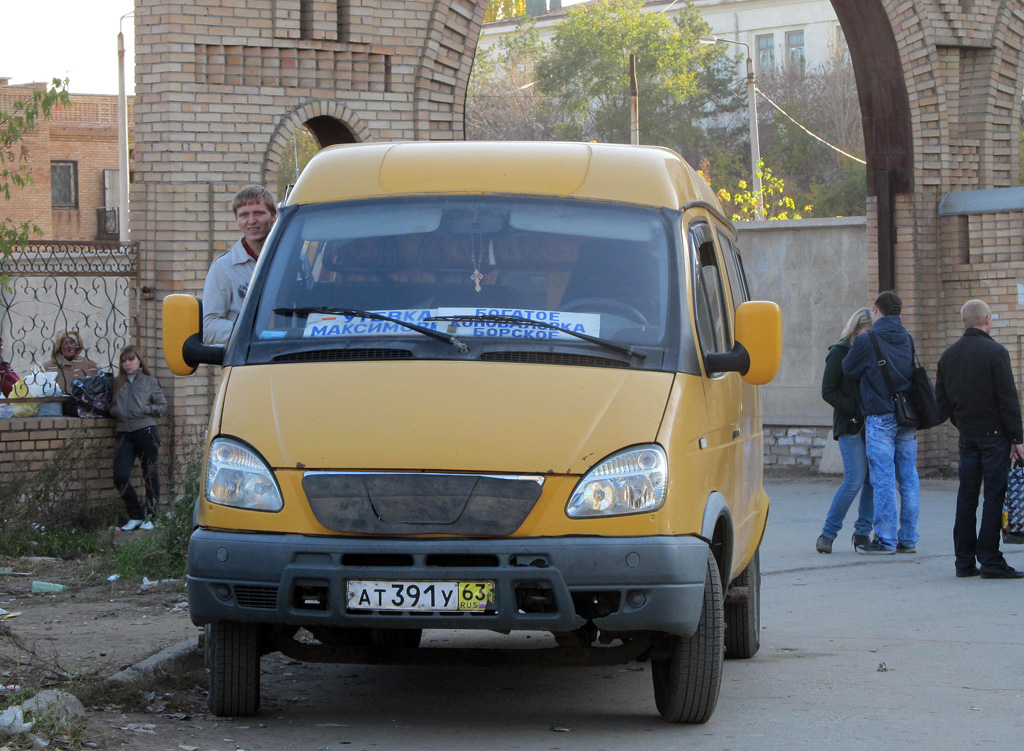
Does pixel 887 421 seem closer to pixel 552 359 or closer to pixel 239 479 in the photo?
pixel 552 359

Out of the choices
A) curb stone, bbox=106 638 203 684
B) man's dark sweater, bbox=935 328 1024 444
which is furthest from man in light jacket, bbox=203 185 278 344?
man's dark sweater, bbox=935 328 1024 444

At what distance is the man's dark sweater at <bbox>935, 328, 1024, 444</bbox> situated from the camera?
9.49 meters

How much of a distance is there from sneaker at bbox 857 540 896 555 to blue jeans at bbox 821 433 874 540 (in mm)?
95

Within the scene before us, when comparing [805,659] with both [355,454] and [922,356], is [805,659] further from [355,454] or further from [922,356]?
[922,356]

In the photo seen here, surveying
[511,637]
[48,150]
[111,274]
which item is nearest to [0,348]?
[111,274]

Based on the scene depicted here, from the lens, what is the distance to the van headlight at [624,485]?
15.7ft

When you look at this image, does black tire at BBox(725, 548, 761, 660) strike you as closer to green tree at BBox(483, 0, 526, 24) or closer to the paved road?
the paved road

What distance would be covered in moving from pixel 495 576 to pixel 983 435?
Result: 5896 mm

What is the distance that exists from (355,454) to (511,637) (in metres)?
2.73

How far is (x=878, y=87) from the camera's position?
Result: 16.8 meters

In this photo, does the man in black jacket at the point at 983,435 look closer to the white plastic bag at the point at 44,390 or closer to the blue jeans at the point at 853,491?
the blue jeans at the point at 853,491

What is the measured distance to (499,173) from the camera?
5734mm

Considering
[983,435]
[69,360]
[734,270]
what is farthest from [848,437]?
[69,360]

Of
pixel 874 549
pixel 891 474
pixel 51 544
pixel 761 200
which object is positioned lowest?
pixel 874 549
